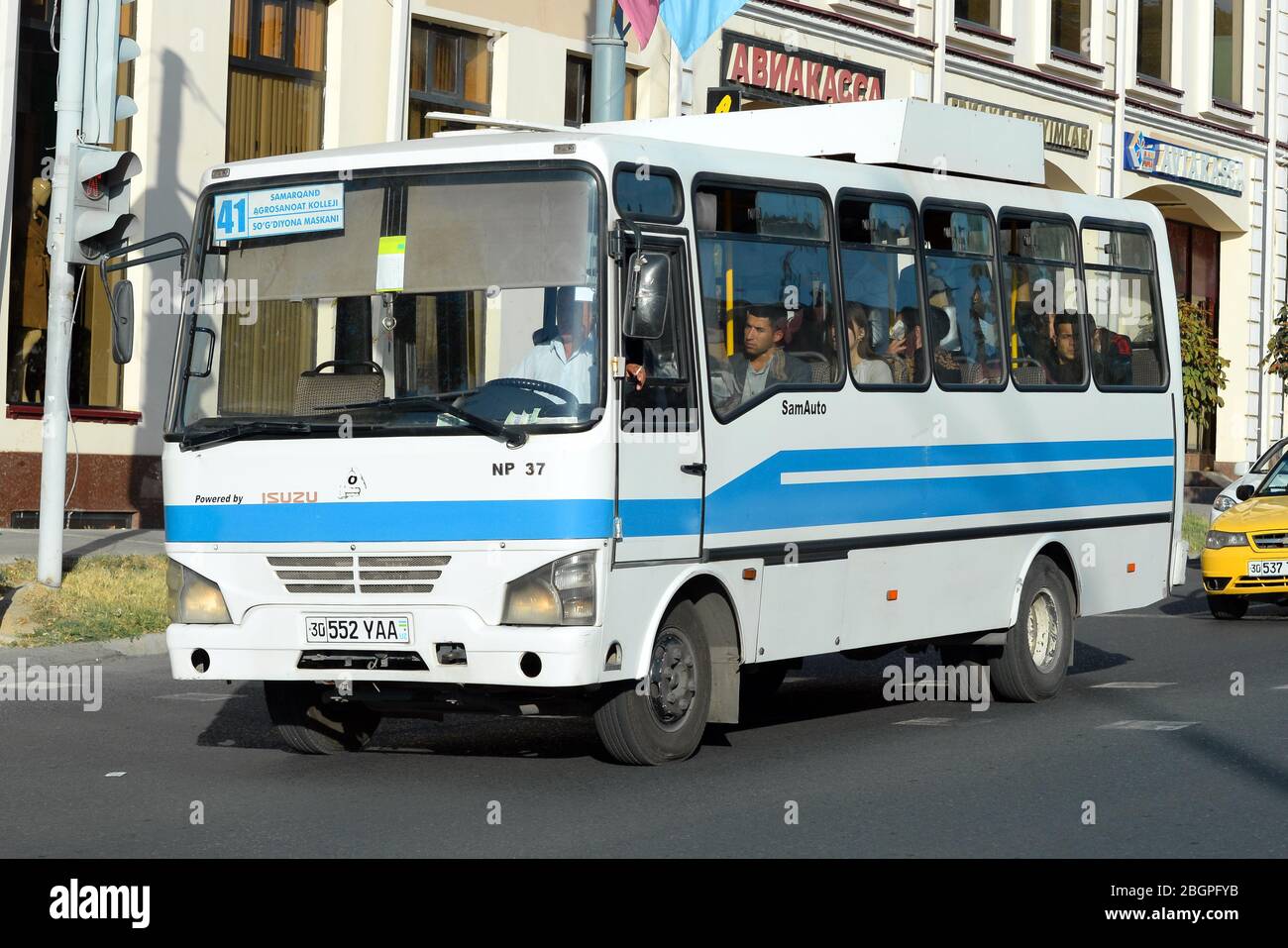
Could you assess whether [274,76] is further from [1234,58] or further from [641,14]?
[1234,58]

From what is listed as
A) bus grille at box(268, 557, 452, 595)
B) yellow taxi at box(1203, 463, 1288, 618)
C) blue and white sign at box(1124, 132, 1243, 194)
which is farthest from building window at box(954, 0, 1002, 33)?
bus grille at box(268, 557, 452, 595)

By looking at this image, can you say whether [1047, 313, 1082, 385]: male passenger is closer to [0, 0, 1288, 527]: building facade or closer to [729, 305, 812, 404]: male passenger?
[0, 0, 1288, 527]: building facade

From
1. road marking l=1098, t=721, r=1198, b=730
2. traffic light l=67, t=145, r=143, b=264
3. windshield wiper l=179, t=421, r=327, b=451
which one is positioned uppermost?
traffic light l=67, t=145, r=143, b=264

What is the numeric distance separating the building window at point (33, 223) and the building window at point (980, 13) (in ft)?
48.7

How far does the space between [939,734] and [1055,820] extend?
2.60 m

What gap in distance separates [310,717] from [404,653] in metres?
1.18

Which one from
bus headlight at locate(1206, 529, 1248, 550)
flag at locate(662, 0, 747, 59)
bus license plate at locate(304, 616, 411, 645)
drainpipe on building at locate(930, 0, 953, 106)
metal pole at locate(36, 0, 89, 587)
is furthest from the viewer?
drainpipe on building at locate(930, 0, 953, 106)

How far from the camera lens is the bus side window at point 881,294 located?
35.1 feet

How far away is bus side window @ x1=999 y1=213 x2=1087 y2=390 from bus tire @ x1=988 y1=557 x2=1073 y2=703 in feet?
3.70

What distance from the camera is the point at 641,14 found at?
2036cm

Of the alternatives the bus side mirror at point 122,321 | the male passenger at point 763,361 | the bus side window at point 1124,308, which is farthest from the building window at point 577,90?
the bus side mirror at point 122,321

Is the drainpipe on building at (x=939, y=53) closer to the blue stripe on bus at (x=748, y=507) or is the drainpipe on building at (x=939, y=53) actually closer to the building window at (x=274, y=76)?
the building window at (x=274, y=76)

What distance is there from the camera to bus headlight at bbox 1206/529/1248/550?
16953 mm
